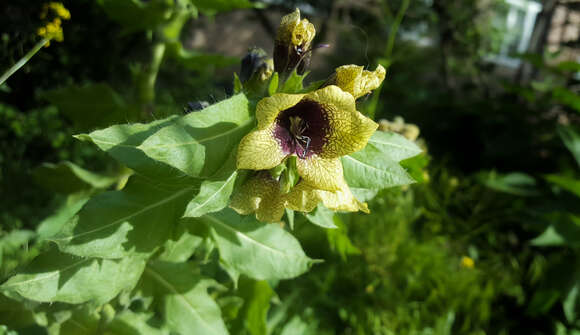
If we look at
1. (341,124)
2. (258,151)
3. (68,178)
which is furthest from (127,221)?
(68,178)

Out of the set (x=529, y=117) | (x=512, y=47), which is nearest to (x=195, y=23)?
(x=529, y=117)

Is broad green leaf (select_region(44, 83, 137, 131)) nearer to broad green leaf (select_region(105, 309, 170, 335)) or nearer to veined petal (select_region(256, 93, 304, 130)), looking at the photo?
broad green leaf (select_region(105, 309, 170, 335))

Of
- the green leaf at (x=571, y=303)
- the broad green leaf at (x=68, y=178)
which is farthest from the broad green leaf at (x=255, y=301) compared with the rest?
the green leaf at (x=571, y=303)

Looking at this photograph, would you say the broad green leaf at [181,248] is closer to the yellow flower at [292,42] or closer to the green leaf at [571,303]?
the yellow flower at [292,42]

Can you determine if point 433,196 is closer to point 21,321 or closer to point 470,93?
point 470,93

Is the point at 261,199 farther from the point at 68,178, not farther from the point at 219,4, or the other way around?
the point at 68,178

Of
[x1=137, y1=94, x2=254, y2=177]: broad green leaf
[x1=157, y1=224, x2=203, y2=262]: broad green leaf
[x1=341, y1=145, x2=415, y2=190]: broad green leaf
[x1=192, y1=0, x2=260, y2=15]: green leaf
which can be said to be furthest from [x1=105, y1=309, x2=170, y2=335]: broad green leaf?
[x1=192, y1=0, x2=260, y2=15]: green leaf
